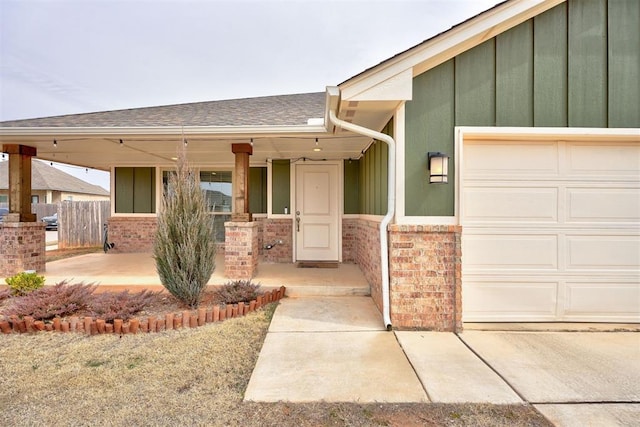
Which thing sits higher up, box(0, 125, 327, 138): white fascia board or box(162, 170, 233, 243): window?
box(0, 125, 327, 138): white fascia board

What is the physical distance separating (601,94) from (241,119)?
4856mm

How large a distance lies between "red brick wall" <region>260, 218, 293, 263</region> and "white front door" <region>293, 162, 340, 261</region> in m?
0.18

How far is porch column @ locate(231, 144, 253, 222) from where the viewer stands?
532 cm

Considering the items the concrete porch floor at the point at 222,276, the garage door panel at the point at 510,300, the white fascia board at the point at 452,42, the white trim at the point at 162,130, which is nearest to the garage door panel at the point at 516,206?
the garage door panel at the point at 510,300

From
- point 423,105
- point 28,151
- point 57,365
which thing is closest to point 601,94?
point 423,105

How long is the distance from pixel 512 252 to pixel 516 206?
0.55 m

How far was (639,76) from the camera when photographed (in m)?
3.49

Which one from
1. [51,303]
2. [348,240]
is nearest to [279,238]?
[348,240]

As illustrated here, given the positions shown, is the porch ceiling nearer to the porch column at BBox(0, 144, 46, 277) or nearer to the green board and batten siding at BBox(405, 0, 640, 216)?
the porch column at BBox(0, 144, 46, 277)

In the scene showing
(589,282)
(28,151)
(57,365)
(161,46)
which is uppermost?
(161,46)

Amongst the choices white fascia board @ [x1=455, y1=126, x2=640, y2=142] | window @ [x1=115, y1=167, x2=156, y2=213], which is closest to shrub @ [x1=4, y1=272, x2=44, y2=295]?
window @ [x1=115, y1=167, x2=156, y2=213]

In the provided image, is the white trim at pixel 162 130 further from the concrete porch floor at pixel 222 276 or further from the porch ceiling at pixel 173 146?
the concrete porch floor at pixel 222 276

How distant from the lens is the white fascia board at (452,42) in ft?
10.9

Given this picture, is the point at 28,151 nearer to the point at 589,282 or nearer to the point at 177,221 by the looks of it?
the point at 177,221
